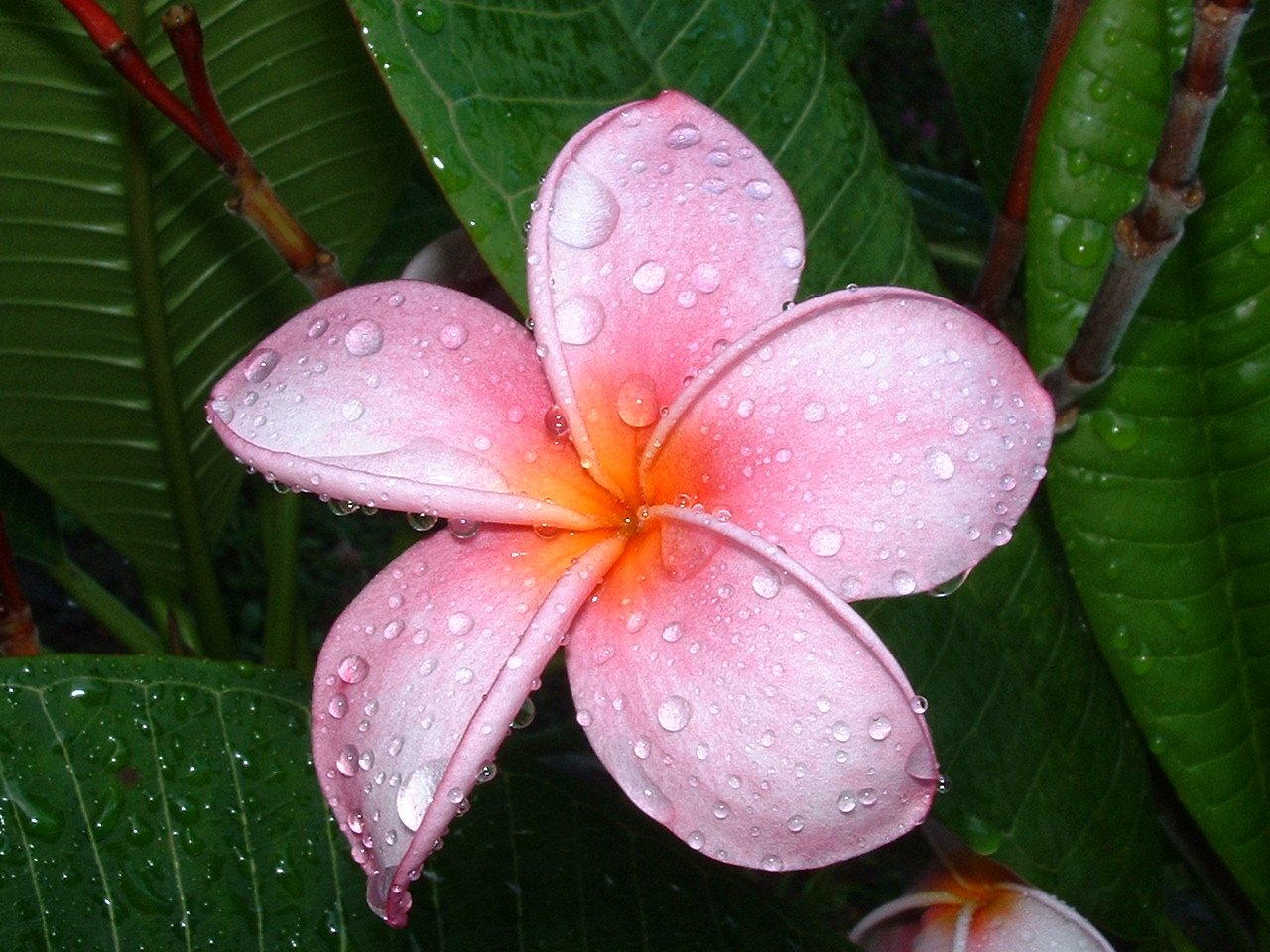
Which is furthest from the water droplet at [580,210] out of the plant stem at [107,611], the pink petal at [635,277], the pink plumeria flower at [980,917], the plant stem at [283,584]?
the plant stem at [107,611]

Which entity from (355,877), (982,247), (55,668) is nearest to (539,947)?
(355,877)

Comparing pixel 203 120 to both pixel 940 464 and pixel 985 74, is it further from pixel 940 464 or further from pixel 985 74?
pixel 985 74

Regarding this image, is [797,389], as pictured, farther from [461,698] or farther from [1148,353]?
[1148,353]

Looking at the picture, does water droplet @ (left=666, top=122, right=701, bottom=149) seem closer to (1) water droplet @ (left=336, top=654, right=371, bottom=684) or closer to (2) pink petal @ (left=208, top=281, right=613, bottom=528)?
(2) pink petal @ (left=208, top=281, right=613, bottom=528)

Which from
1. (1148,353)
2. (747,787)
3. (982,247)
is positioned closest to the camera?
(747,787)

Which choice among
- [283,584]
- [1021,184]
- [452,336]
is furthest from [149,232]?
[1021,184]

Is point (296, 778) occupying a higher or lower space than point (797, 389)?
lower
